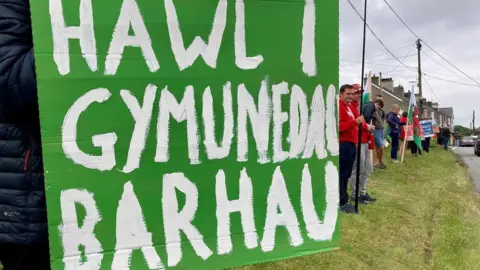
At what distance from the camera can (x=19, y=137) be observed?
1.56 metres

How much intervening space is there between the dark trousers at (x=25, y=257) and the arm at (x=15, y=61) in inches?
19.6

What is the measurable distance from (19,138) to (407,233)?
14.8ft

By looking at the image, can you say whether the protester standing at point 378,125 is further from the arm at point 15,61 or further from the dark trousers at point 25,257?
the arm at point 15,61

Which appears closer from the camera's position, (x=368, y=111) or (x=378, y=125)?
(x=368, y=111)

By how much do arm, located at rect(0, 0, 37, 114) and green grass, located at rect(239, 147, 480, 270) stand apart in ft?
7.67

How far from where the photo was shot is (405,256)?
4.25m

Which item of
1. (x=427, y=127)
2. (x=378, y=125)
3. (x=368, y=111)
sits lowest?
(x=427, y=127)

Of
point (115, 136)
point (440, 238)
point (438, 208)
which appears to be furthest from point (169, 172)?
point (438, 208)

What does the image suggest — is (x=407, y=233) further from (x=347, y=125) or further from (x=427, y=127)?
(x=427, y=127)

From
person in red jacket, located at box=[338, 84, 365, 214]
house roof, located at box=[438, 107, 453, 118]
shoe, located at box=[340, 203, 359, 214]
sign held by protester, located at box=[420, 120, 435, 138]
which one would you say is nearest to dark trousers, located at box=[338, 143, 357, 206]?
person in red jacket, located at box=[338, 84, 365, 214]

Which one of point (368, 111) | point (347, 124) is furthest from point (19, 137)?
point (368, 111)

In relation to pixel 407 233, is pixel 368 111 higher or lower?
higher

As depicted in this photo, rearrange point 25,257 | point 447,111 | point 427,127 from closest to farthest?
1. point 25,257
2. point 427,127
3. point 447,111

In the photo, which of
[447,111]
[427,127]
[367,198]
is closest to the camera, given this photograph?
[367,198]
